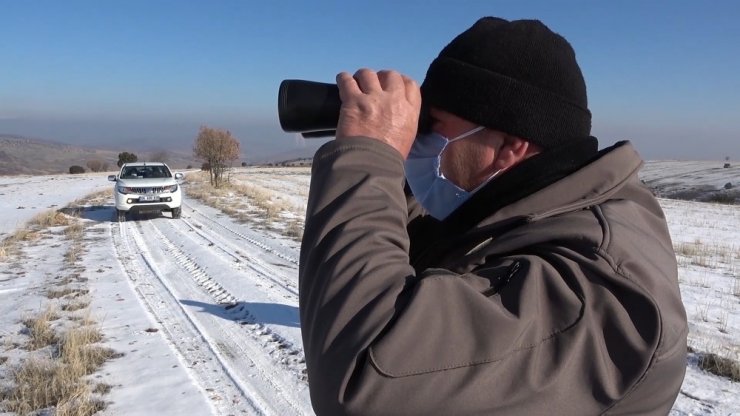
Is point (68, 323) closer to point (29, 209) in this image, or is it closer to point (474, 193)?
point (474, 193)

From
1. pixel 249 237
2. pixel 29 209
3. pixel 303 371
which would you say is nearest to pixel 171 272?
pixel 249 237

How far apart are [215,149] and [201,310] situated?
21812 millimetres

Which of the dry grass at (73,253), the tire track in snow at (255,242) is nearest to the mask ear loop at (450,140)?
the tire track in snow at (255,242)

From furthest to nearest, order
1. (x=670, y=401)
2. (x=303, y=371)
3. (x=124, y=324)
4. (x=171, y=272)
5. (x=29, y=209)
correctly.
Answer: (x=29, y=209), (x=171, y=272), (x=124, y=324), (x=303, y=371), (x=670, y=401)

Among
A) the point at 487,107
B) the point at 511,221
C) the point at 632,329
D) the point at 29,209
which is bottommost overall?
the point at 29,209

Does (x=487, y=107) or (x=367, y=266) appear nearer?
(x=367, y=266)

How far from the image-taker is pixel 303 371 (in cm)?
436

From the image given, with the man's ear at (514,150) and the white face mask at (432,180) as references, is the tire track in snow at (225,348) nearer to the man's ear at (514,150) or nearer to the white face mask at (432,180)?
the white face mask at (432,180)

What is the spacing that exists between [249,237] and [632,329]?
35.1 feet

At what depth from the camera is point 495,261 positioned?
39.3 inches

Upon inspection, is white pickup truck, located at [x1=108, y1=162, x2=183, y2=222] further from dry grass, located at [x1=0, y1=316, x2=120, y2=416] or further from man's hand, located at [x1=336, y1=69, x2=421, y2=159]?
man's hand, located at [x1=336, y1=69, x2=421, y2=159]

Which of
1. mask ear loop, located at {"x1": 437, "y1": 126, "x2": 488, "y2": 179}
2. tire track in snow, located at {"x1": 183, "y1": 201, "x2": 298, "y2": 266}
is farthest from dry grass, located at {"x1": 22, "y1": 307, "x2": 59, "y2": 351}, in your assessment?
mask ear loop, located at {"x1": 437, "y1": 126, "x2": 488, "y2": 179}

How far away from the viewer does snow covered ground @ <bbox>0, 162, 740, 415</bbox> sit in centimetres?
400

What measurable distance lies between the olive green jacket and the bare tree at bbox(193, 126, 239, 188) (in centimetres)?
2635
